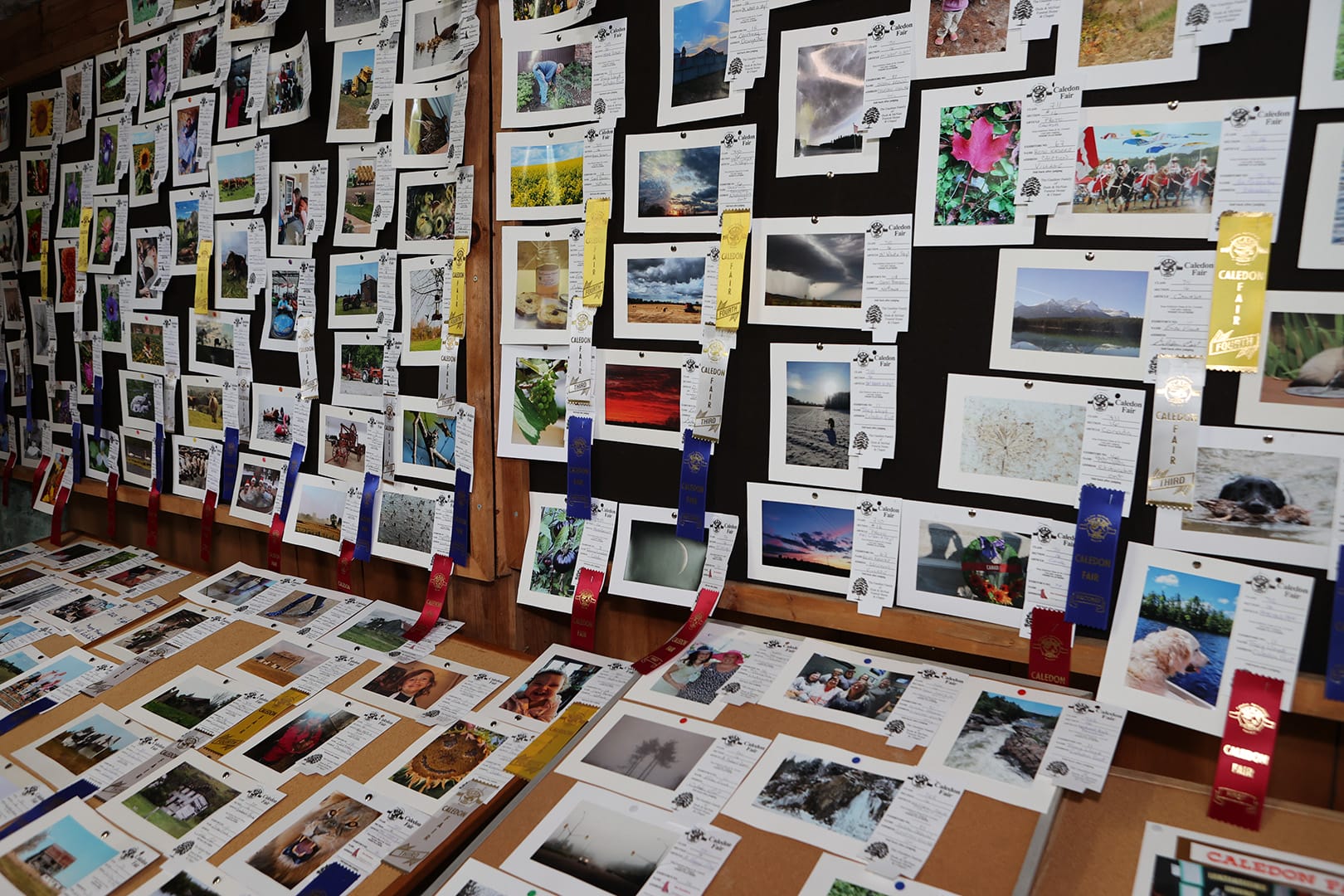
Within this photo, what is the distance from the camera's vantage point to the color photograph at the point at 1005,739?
115 centimetres

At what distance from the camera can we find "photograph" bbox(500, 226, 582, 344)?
5.51 ft

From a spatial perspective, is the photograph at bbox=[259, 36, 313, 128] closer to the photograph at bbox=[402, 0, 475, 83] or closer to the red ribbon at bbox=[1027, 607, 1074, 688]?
the photograph at bbox=[402, 0, 475, 83]

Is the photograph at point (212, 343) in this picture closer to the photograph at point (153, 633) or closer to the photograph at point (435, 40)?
the photograph at point (153, 633)

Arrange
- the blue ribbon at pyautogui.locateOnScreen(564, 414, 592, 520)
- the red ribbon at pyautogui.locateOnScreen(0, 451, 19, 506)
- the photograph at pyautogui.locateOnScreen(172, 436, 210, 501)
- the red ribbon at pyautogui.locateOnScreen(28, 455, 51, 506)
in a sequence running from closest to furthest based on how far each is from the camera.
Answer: the blue ribbon at pyautogui.locateOnScreen(564, 414, 592, 520) < the photograph at pyautogui.locateOnScreen(172, 436, 210, 501) < the red ribbon at pyautogui.locateOnScreen(28, 455, 51, 506) < the red ribbon at pyautogui.locateOnScreen(0, 451, 19, 506)

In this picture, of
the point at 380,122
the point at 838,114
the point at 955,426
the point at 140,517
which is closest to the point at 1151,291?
the point at 955,426

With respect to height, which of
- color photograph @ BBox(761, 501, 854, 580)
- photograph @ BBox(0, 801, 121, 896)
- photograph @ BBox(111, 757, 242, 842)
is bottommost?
photograph @ BBox(0, 801, 121, 896)

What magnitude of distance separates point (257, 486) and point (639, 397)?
51.6 inches

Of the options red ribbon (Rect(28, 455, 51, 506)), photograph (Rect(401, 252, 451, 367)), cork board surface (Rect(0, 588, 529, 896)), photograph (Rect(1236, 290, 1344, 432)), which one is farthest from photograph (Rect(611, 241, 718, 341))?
red ribbon (Rect(28, 455, 51, 506))

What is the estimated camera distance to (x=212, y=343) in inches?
92.5

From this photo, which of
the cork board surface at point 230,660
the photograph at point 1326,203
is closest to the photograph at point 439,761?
the cork board surface at point 230,660

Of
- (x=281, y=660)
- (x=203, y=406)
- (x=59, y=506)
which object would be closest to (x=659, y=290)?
(x=281, y=660)

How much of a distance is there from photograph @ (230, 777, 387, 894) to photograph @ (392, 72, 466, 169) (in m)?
1.26

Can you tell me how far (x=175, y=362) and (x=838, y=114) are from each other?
6.90ft

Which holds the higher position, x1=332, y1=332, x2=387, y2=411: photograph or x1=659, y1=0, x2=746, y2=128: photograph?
x1=659, y1=0, x2=746, y2=128: photograph
